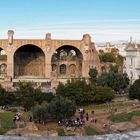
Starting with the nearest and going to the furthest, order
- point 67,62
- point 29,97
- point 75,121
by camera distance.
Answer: point 75,121
point 29,97
point 67,62

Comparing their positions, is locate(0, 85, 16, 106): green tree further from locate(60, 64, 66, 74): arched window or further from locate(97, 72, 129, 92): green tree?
locate(60, 64, 66, 74): arched window

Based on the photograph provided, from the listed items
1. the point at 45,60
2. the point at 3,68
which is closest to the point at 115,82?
the point at 45,60

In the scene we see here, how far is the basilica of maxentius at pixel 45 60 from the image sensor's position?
63438 millimetres

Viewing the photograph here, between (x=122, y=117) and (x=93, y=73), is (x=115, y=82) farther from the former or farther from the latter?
Answer: (x=122, y=117)

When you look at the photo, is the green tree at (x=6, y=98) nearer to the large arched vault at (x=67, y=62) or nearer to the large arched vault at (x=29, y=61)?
the large arched vault at (x=67, y=62)

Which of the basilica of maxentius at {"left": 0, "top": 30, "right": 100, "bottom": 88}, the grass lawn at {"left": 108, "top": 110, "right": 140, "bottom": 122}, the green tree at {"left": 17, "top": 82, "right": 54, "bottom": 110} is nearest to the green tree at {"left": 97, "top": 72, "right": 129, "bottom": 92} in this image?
the basilica of maxentius at {"left": 0, "top": 30, "right": 100, "bottom": 88}

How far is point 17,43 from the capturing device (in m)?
64.1

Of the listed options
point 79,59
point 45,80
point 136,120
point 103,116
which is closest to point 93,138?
point 136,120

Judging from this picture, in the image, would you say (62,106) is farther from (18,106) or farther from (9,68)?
(9,68)

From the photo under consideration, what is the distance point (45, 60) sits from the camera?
6488 cm

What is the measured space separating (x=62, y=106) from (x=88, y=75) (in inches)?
1295

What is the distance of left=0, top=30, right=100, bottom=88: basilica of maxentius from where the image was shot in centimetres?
6344

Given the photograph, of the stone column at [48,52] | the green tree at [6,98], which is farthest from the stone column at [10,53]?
the green tree at [6,98]

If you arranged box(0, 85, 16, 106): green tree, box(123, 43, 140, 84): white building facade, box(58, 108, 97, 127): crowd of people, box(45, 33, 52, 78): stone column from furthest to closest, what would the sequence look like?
1. box(45, 33, 52, 78): stone column
2. box(123, 43, 140, 84): white building facade
3. box(0, 85, 16, 106): green tree
4. box(58, 108, 97, 127): crowd of people
